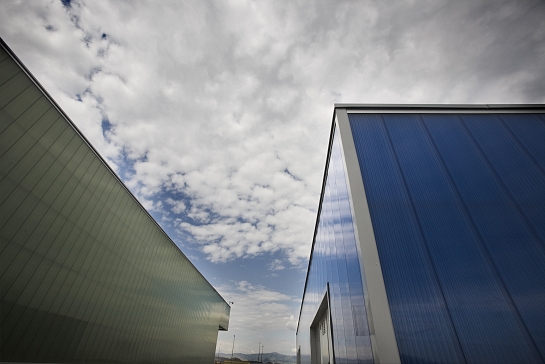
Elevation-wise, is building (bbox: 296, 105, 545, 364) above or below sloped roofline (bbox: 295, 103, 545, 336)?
below

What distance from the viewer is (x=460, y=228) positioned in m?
7.30

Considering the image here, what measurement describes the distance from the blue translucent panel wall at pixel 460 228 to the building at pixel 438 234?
30 millimetres

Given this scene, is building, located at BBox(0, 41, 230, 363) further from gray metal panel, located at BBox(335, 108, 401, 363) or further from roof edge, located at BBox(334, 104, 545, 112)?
roof edge, located at BBox(334, 104, 545, 112)

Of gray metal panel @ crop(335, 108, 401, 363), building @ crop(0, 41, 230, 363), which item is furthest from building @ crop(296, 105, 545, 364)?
building @ crop(0, 41, 230, 363)

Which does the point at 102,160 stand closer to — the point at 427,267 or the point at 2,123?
the point at 2,123

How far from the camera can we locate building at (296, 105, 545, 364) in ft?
18.5

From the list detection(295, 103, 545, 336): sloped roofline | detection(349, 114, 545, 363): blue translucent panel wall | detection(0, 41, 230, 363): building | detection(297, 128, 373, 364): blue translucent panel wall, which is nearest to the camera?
detection(349, 114, 545, 363): blue translucent panel wall

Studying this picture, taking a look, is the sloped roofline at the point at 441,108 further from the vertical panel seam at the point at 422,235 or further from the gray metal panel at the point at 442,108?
the vertical panel seam at the point at 422,235

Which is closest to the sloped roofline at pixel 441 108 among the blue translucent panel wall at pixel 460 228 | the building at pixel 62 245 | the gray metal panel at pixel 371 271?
the blue translucent panel wall at pixel 460 228

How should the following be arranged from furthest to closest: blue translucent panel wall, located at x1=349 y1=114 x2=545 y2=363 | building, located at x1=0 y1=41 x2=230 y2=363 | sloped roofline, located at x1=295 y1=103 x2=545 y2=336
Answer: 1. sloped roofline, located at x1=295 y1=103 x2=545 y2=336
2. building, located at x1=0 y1=41 x2=230 y2=363
3. blue translucent panel wall, located at x1=349 y1=114 x2=545 y2=363

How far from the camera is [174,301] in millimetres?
21969

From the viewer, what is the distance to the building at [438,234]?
565 cm

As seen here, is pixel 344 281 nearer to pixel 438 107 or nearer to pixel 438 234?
pixel 438 234

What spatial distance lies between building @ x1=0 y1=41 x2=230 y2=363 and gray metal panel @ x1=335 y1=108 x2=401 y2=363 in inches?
478
